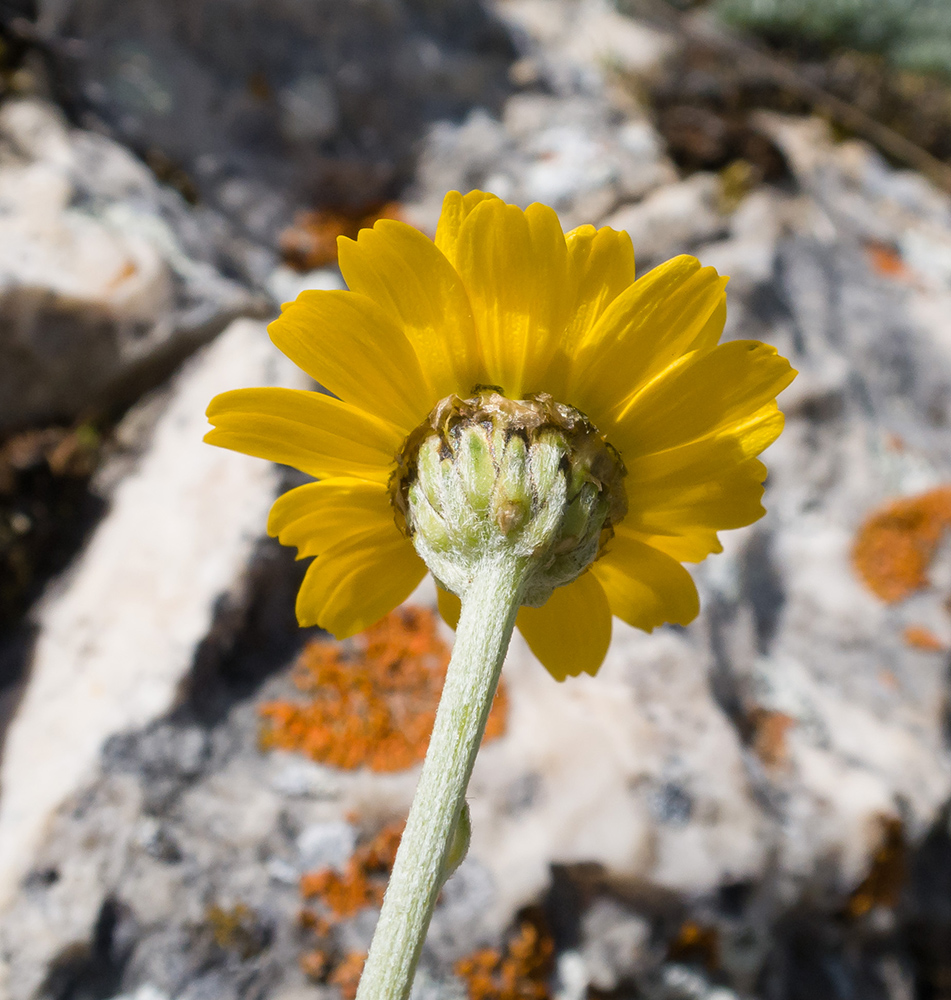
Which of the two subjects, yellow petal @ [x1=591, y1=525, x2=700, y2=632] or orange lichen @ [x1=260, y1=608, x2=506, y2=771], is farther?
orange lichen @ [x1=260, y1=608, x2=506, y2=771]

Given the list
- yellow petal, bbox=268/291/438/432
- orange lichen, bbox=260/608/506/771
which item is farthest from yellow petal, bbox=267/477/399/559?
orange lichen, bbox=260/608/506/771

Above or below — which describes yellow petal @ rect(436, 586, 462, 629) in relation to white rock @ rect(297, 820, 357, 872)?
above

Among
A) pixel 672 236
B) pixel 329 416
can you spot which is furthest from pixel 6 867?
pixel 672 236

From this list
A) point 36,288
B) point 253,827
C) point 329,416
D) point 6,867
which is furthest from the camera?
point 36,288

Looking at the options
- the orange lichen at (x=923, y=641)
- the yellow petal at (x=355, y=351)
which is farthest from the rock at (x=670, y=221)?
the yellow petal at (x=355, y=351)

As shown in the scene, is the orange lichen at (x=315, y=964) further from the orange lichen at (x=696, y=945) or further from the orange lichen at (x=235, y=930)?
the orange lichen at (x=696, y=945)

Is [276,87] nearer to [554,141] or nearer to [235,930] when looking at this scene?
[554,141]

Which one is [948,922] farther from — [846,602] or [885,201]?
[885,201]

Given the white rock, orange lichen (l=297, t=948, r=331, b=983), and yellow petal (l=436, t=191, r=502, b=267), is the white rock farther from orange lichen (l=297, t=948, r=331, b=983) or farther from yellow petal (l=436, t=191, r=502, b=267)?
yellow petal (l=436, t=191, r=502, b=267)

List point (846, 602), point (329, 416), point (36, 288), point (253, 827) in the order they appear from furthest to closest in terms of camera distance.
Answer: point (846, 602)
point (36, 288)
point (253, 827)
point (329, 416)
